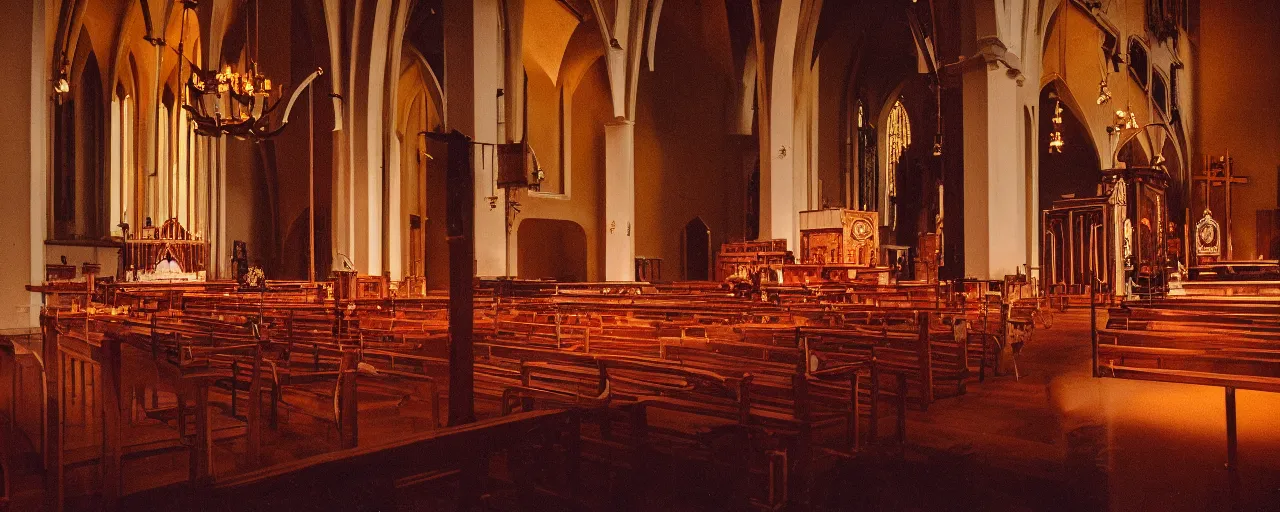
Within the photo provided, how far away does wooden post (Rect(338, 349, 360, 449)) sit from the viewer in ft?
13.9

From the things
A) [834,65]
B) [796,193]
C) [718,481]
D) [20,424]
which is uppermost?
[834,65]

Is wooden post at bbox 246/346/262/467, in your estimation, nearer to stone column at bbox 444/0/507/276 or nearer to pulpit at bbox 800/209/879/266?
stone column at bbox 444/0/507/276

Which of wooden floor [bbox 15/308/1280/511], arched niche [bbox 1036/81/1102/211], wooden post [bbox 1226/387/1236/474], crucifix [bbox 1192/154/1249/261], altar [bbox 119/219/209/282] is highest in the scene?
arched niche [bbox 1036/81/1102/211]

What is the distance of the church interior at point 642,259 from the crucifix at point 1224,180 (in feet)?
0.34

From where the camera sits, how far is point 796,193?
20.1m

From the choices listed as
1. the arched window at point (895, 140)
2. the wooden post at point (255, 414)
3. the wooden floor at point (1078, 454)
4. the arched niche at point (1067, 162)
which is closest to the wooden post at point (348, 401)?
the wooden post at point (255, 414)

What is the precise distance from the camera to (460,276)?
3.50 metres

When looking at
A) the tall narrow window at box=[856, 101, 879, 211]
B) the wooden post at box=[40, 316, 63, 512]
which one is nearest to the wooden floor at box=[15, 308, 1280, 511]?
the wooden post at box=[40, 316, 63, 512]

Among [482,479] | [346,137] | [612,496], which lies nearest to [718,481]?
[612,496]

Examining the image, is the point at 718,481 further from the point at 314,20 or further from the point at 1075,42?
the point at 1075,42

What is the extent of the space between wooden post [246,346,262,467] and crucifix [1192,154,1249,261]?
26175 millimetres

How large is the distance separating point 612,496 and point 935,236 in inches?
819

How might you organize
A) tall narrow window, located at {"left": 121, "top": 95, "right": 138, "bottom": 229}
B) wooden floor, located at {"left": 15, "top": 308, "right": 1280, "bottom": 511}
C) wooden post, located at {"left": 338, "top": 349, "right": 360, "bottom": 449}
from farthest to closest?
tall narrow window, located at {"left": 121, "top": 95, "right": 138, "bottom": 229}
wooden post, located at {"left": 338, "top": 349, "right": 360, "bottom": 449}
wooden floor, located at {"left": 15, "top": 308, "right": 1280, "bottom": 511}

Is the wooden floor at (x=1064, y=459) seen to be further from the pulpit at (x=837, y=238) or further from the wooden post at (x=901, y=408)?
the pulpit at (x=837, y=238)
